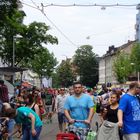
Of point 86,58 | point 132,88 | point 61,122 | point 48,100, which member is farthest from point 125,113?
point 86,58

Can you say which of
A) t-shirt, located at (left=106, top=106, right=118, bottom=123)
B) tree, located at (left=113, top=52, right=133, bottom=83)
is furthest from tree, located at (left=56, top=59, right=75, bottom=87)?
t-shirt, located at (left=106, top=106, right=118, bottom=123)

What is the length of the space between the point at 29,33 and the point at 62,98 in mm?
33526

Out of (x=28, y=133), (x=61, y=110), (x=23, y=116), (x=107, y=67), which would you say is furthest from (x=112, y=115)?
(x=107, y=67)

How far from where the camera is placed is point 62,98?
2088 centimetres

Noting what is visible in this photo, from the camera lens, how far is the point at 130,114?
10562 mm

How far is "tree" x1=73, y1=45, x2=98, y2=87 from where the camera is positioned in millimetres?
167125

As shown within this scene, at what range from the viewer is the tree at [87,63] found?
167 metres

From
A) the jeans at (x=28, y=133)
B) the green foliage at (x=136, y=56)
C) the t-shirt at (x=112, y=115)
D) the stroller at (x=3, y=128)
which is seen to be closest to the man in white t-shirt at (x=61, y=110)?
the stroller at (x=3, y=128)

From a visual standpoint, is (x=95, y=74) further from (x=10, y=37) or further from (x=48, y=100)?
(x=48, y=100)

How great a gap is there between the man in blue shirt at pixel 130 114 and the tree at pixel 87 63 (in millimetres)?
154689

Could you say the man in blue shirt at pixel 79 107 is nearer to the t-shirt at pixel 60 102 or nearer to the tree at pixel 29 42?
the t-shirt at pixel 60 102

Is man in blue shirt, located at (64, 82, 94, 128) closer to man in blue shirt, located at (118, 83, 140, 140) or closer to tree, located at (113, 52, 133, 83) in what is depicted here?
man in blue shirt, located at (118, 83, 140, 140)

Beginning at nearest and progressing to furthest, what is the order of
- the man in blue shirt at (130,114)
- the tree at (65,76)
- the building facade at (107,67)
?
the man in blue shirt at (130,114) → the tree at (65,76) → the building facade at (107,67)

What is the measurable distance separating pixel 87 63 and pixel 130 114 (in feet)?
523
